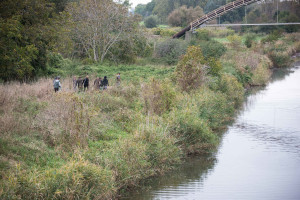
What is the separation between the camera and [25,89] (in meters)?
22.5

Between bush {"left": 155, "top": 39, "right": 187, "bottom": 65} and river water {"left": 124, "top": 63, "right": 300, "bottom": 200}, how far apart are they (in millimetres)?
18224

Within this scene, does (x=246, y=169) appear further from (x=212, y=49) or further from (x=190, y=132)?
(x=212, y=49)

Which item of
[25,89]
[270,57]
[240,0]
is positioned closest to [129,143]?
[25,89]

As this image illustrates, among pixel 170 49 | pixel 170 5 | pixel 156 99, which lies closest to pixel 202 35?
pixel 170 49

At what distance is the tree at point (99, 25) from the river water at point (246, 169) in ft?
57.8

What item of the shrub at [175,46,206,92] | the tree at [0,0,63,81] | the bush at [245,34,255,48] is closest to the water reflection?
the shrub at [175,46,206,92]

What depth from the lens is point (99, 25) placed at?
3984 centimetres

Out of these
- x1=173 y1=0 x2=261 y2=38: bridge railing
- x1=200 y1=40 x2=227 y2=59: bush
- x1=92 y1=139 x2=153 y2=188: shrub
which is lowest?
x1=92 y1=139 x2=153 y2=188: shrub

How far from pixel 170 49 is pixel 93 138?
1242 inches

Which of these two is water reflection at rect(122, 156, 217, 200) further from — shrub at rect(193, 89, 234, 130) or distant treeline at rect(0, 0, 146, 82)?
distant treeline at rect(0, 0, 146, 82)

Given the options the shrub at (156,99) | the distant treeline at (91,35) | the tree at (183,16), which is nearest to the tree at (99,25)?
the distant treeline at (91,35)

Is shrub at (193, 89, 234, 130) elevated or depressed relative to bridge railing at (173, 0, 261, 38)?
depressed

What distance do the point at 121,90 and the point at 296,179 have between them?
41.4 feet

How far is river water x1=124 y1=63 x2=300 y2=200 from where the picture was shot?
15.1 meters
